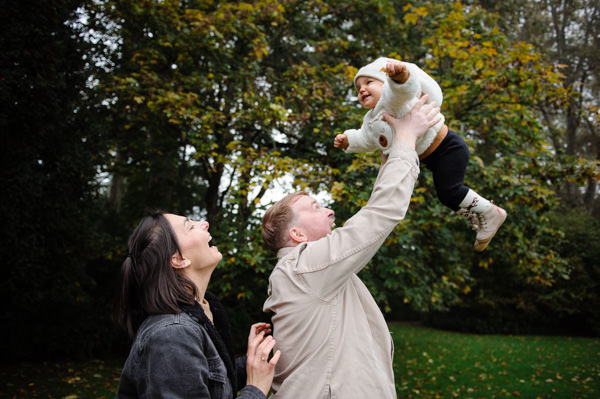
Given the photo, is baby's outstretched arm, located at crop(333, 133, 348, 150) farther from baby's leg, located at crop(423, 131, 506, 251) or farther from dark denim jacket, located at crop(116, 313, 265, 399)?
dark denim jacket, located at crop(116, 313, 265, 399)

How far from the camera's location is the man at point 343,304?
154cm

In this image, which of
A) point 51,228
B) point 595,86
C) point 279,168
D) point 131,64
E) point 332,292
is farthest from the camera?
point 595,86

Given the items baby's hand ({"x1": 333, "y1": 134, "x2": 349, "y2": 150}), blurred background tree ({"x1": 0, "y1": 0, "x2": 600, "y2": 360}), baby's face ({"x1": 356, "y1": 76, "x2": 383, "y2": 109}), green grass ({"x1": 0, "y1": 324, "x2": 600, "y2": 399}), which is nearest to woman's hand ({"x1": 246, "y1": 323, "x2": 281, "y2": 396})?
baby's hand ({"x1": 333, "y1": 134, "x2": 349, "y2": 150})

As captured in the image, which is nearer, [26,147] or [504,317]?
[26,147]

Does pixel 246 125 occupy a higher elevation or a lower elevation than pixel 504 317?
higher

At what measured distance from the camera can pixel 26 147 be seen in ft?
23.2

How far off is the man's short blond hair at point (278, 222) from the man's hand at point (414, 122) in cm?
56

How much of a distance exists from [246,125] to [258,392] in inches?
214

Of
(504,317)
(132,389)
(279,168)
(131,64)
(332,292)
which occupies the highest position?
(131,64)

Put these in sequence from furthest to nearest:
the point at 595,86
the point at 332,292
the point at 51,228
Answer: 1. the point at 595,86
2. the point at 51,228
3. the point at 332,292

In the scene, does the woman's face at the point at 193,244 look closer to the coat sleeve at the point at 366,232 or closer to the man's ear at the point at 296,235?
the man's ear at the point at 296,235

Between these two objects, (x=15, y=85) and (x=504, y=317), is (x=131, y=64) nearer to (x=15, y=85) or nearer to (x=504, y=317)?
(x=15, y=85)

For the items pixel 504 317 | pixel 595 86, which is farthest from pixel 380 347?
pixel 595 86

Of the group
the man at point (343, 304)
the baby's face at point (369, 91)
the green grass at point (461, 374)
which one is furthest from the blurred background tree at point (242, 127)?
the man at point (343, 304)
